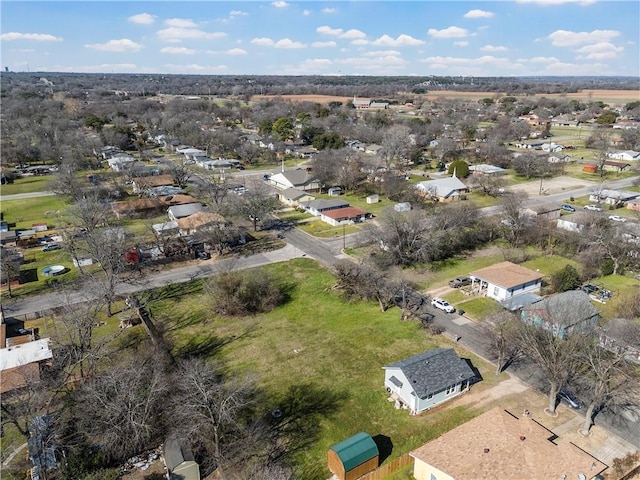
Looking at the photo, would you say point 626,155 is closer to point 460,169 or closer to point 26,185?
point 460,169

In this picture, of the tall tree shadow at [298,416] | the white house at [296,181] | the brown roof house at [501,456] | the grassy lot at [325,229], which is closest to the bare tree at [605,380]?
the brown roof house at [501,456]

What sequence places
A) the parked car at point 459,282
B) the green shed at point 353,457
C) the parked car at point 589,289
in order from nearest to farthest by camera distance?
the green shed at point 353,457 → the parked car at point 589,289 → the parked car at point 459,282

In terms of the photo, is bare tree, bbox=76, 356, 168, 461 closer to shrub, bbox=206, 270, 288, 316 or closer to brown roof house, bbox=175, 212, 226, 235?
shrub, bbox=206, 270, 288, 316

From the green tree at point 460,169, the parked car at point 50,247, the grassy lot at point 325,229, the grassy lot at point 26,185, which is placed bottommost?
the parked car at point 50,247

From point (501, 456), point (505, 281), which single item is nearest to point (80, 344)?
point (501, 456)

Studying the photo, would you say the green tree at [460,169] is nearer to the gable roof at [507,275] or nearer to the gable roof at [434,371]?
the gable roof at [507,275]

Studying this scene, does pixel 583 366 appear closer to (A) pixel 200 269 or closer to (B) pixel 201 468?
(B) pixel 201 468

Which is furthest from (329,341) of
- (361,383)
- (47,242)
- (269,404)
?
(47,242)

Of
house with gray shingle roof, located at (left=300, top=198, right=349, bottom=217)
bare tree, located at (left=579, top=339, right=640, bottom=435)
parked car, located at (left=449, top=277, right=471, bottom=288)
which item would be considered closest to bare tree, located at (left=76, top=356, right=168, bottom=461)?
bare tree, located at (left=579, top=339, right=640, bottom=435)
